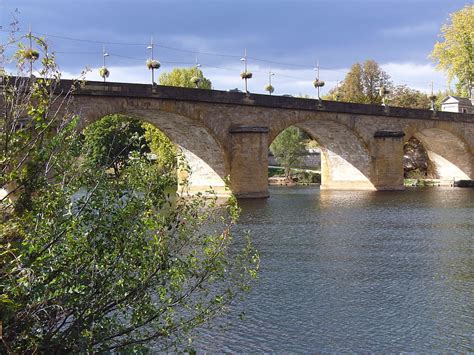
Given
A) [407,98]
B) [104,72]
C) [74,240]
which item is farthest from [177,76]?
[74,240]

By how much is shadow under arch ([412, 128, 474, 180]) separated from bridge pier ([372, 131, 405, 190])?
24.1 ft

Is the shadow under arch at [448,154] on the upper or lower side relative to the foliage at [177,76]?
lower

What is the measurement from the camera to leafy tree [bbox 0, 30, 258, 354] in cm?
559

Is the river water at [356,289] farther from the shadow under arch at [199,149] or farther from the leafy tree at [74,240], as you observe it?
the shadow under arch at [199,149]

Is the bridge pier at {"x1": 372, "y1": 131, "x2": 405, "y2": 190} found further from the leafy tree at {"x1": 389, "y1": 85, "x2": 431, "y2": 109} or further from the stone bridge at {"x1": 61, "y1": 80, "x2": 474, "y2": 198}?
the leafy tree at {"x1": 389, "y1": 85, "x2": 431, "y2": 109}

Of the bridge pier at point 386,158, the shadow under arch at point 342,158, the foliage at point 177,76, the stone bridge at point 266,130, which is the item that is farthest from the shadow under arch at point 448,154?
the foliage at point 177,76

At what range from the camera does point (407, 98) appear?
65688mm

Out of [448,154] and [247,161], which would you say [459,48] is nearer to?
[448,154]

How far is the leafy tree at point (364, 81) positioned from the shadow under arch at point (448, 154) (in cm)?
1601

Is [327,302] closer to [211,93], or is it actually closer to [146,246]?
[146,246]

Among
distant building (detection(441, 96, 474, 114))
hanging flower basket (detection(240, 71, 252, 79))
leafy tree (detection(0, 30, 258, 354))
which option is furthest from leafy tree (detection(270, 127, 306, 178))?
leafy tree (detection(0, 30, 258, 354))

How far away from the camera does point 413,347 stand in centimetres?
927

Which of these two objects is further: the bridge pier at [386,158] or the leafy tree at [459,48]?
the leafy tree at [459,48]

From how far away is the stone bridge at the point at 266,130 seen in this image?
29.8 meters
